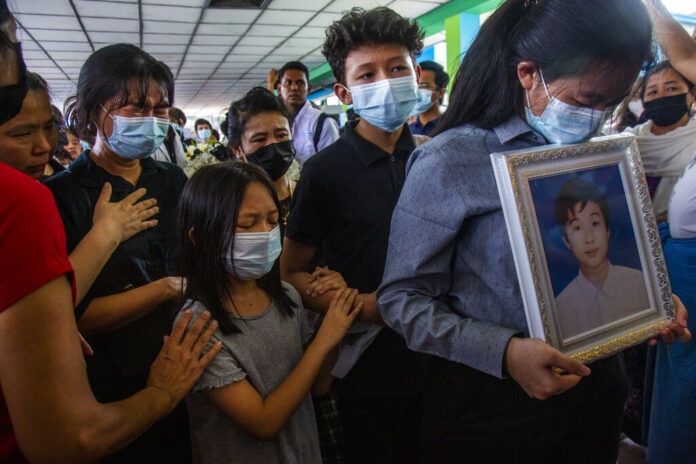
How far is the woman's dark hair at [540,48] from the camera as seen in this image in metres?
0.85

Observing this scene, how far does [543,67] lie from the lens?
92cm

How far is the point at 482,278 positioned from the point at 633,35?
621 millimetres

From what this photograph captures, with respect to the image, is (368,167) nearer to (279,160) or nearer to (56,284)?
(279,160)

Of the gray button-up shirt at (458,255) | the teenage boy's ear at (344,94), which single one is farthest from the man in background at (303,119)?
the gray button-up shirt at (458,255)

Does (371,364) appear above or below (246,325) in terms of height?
below

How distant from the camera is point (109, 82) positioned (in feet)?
4.74

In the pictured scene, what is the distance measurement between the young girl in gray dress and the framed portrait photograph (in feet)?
1.98

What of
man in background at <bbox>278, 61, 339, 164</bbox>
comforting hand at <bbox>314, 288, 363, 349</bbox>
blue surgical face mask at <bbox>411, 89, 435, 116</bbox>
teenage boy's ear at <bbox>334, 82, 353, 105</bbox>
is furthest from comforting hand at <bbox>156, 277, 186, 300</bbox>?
blue surgical face mask at <bbox>411, 89, 435, 116</bbox>

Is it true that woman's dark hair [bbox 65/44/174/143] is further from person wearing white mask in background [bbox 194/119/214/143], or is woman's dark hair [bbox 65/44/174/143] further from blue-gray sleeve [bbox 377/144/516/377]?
person wearing white mask in background [bbox 194/119/214/143]

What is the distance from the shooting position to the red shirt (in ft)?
2.12

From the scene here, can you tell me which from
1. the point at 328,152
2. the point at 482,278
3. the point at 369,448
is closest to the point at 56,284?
the point at 482,278

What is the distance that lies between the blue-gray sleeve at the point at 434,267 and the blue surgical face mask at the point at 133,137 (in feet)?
3.40

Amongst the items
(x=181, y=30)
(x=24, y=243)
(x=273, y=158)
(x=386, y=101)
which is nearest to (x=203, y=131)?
(x=181, y=30)

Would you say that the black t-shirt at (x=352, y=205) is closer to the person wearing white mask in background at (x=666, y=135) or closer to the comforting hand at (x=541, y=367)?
the comforting hand at (x=541, y=367)
